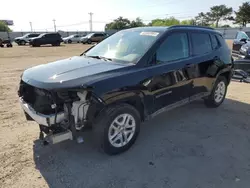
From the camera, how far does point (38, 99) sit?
3582 millimetres

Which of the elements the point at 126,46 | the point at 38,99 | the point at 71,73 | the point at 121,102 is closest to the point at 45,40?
the point at 126,46

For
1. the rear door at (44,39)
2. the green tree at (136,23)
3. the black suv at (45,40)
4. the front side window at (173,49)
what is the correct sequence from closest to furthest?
the front side window at (173,49)
the black suv at (45,40)
the rear door at (44,39)
the green tree at (136,23)

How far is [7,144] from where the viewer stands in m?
3.76

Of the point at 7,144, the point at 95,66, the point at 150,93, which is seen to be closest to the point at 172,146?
the point at 150,93

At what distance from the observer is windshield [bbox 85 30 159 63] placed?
3830 millimetres

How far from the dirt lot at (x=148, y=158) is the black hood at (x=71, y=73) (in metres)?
1.09

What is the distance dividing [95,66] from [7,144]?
74.5 inches

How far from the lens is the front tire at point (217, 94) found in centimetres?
529

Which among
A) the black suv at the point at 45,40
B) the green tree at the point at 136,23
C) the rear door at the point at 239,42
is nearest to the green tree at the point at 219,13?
the green tree at the point at 136,23

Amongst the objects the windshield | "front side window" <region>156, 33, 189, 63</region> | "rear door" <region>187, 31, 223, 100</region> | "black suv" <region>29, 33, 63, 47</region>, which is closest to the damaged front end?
the windshield

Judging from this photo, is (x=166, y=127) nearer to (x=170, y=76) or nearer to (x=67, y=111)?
(x=170, y=76)

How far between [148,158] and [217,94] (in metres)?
2.87

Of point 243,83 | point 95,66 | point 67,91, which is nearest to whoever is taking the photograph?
point 67,91

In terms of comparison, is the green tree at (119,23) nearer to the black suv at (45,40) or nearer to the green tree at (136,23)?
the green tree at (136,23)
